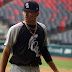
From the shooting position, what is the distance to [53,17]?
20.9m

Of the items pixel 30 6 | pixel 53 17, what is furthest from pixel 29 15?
pixel 53 17

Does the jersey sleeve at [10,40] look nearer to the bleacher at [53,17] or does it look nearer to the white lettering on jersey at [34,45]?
the white lettering on jersey at [34,45]

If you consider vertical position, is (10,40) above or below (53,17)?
above

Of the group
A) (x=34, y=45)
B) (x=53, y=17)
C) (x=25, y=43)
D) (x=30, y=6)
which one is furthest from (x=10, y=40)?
(x=53, y=17)

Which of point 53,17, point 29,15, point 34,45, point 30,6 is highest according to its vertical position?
point 30,6

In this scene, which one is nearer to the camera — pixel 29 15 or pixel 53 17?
pixel 29 15

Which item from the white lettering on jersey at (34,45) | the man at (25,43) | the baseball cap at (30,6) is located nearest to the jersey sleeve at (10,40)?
the man at (25,43)

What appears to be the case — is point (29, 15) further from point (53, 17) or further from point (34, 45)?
point (53, 17)

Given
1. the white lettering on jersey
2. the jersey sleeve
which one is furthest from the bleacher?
the jersey sleeve

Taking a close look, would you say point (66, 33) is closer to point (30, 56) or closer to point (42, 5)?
point (42, 5)

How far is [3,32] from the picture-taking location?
1934 cm

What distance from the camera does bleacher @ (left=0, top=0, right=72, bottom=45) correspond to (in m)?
18.4

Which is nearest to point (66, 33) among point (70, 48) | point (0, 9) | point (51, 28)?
point (51, 28)

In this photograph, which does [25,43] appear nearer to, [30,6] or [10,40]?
[10,40]
